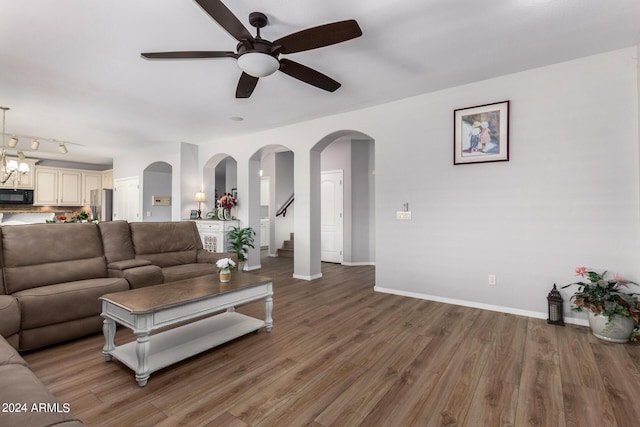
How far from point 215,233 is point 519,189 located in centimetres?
510

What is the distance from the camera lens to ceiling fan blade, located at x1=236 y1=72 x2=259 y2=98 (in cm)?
273

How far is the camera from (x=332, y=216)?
706 centimetres

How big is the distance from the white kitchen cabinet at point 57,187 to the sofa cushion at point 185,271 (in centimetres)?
671

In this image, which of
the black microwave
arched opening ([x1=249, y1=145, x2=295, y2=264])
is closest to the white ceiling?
arched opening ([x1=249, y1=145, x2=295, y2=264])

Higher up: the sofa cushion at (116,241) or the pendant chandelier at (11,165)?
the pendant chandelier at (11,165)

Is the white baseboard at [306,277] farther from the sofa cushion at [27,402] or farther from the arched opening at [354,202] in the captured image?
the sofa cushion at [27,402]

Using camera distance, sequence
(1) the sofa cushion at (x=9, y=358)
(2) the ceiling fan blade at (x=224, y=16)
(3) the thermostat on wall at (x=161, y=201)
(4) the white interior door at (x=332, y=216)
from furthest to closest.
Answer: (3) the thermostat on wall at (x=161, y=201)
(4) the white interior door at (x=332, y=216)
(2) the ceiling fan blade at (x=224, y=16)
(1) the sofa cushion at (x=9, y=358)

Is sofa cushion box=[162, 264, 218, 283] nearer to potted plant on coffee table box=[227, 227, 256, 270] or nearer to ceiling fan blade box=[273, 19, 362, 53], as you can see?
potted plant on coffee table box=[227, 227, 256, 270]

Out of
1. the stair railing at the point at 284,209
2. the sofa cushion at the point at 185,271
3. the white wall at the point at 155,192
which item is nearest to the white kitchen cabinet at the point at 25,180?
the white wall at the point at 155,192

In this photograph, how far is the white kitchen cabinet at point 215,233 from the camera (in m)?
5.98

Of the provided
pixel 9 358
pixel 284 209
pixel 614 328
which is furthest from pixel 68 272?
pixel 284 209

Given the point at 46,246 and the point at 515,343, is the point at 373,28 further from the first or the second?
the point at 46,246

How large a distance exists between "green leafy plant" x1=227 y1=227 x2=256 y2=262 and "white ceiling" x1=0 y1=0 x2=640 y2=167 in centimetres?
214

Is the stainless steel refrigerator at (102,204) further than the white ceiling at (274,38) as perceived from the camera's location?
Yes
